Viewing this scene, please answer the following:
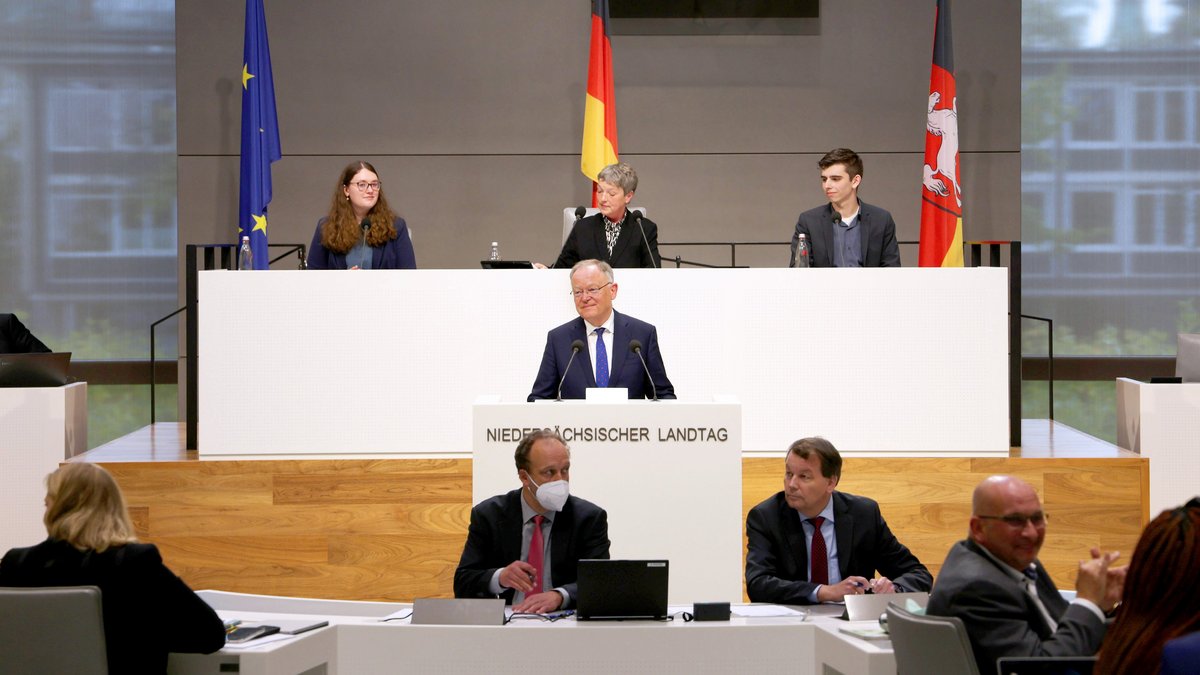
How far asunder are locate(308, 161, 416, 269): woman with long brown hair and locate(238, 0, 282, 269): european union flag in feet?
5.21

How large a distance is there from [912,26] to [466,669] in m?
6.98

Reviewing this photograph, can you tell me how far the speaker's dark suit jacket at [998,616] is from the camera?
2.63 meters

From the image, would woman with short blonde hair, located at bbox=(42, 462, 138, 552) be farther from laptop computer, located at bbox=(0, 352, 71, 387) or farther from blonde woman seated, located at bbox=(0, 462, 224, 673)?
laptop computer, located at bbox=(0, 352, 71, 387)

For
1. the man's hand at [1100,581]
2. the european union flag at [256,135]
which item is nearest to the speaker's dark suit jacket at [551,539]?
the man's hand at [1100,581]

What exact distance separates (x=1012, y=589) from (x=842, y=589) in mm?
891

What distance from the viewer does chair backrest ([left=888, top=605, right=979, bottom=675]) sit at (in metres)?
2.60

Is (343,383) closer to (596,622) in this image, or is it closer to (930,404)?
(930,404)

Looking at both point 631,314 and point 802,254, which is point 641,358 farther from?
point 802,254

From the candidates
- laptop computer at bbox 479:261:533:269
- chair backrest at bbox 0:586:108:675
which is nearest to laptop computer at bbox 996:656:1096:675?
chair backrest at bbox 0:586:108:675

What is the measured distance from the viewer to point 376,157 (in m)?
9.03

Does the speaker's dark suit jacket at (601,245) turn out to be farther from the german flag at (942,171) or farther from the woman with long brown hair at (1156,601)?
the woman with long brown hair at (1156,601)

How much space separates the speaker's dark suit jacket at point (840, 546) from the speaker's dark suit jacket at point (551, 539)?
45 centimetres

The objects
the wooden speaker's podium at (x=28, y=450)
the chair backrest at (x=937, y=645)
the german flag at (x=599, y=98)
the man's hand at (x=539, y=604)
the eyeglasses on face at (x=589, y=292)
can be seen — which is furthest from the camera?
the german flag at (x=599, y=98)

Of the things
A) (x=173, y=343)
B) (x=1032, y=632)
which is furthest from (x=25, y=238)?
(x=1032, y=632)
